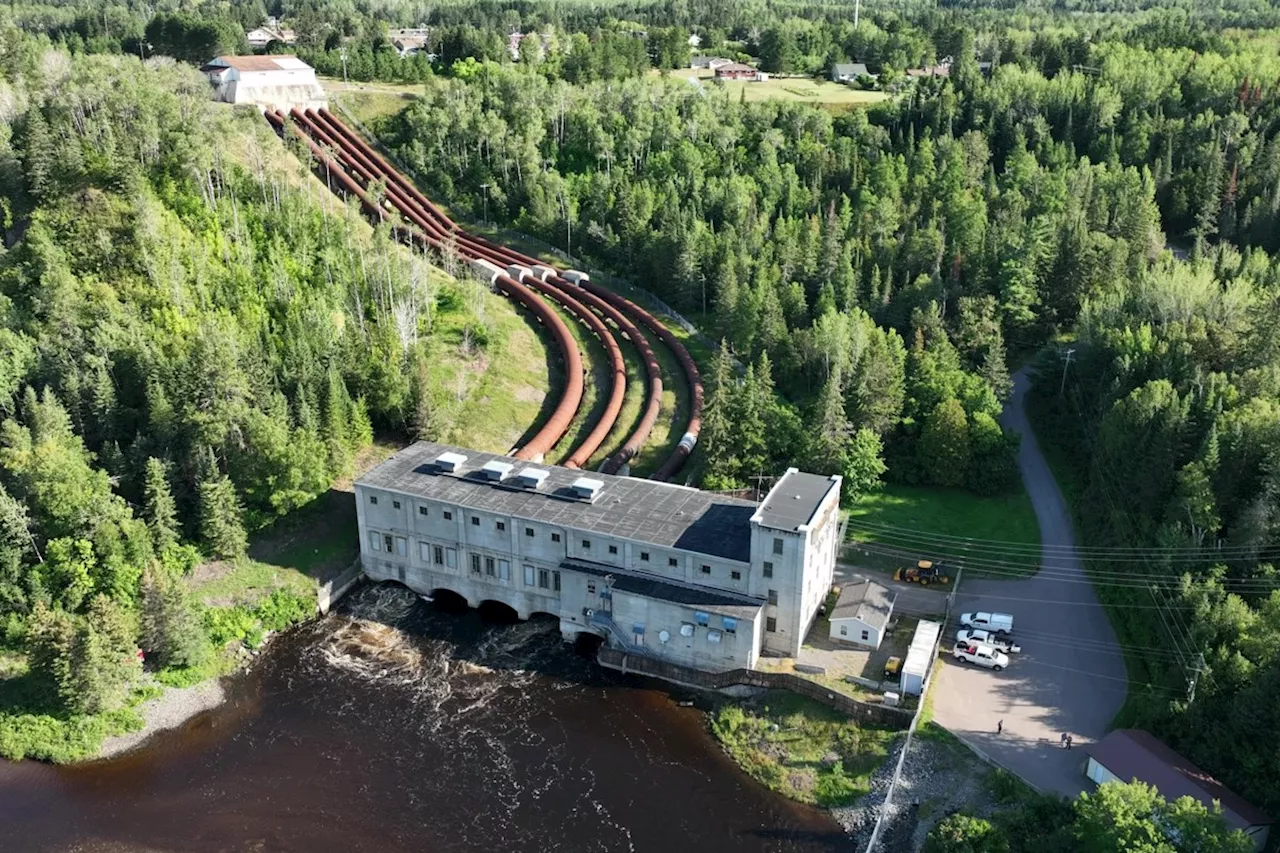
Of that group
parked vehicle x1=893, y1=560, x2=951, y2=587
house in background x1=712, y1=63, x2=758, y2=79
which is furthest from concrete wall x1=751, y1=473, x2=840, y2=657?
house in background x1=712, y1=63, x2=758, y2=79

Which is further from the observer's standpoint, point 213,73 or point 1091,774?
point 213,73

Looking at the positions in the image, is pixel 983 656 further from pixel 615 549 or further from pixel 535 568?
pixel 535 568

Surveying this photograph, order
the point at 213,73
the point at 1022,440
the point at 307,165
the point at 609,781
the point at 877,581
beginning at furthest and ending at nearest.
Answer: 1. the point at 213,73
2. the point at 307,165
3. the point at 1022,440
4. the point at 877,581
5. the point at 609,781

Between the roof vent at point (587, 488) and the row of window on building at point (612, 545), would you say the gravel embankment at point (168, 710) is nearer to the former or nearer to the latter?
the row of window on building at point (612, 545)

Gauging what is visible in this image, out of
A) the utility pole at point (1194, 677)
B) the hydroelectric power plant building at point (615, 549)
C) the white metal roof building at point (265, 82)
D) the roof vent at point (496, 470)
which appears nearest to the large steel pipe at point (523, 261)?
the white metal roof building at point (265, 82)

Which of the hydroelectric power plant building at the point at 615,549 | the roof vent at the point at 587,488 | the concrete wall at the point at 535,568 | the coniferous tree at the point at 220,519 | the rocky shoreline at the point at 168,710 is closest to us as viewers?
the rocky shoreline at the point at 168,710

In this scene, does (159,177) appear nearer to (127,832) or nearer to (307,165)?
(307,165)

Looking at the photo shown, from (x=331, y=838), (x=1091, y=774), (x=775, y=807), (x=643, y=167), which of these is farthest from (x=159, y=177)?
(x=1091, y=774)
